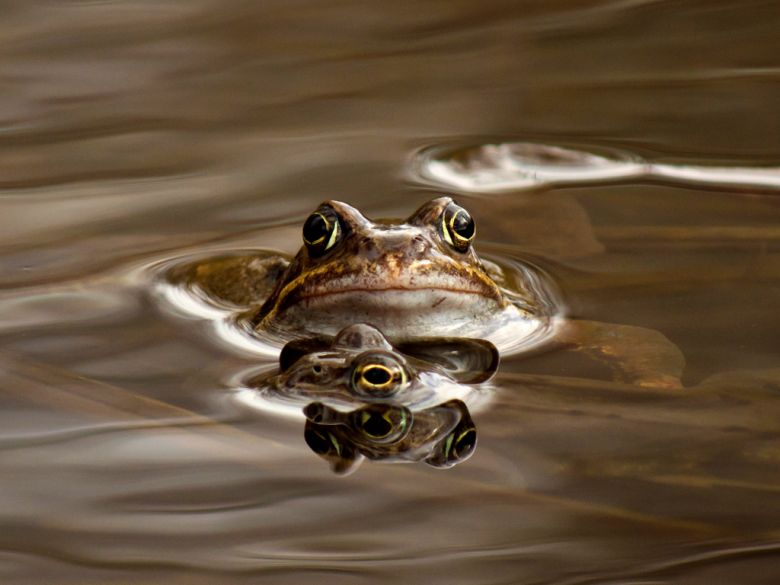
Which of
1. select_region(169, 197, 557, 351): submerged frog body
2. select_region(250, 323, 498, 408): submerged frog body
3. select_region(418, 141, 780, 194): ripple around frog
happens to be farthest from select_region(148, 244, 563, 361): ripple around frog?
select_region(418, 141, 780, 194): ripple around frog

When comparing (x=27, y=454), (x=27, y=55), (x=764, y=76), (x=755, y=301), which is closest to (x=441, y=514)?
(x=27, y=454)

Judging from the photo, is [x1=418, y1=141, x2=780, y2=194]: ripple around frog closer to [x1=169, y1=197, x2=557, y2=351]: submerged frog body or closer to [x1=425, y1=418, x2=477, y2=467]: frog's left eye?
[x1=169, y1=197, x2=557, y2=351]: submerged frog body

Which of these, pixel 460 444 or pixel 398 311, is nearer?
pixel 460 444

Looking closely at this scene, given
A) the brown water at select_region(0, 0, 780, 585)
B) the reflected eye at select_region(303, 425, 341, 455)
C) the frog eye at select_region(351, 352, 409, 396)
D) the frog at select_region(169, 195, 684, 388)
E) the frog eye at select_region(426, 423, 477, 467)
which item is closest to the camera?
the brown water at select_region(0, 0, 780, 585)

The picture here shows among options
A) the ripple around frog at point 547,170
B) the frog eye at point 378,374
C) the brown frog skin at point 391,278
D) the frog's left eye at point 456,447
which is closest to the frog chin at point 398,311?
the brown frog skin at point 391,278

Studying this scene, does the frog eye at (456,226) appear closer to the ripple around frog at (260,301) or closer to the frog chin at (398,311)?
the frog chin at (398,311)

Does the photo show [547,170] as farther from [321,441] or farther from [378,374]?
[321,441]

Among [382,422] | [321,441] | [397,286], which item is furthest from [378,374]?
[397,286]
